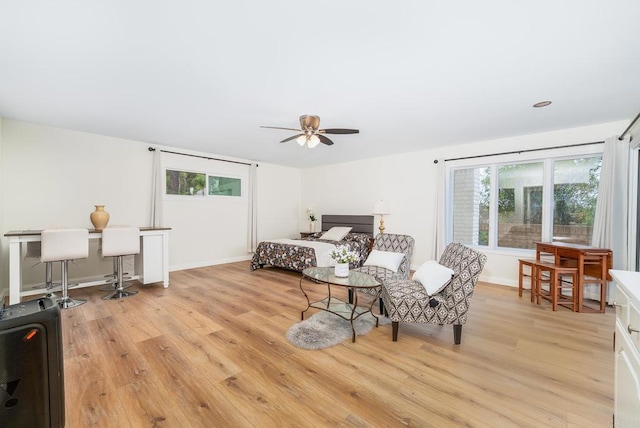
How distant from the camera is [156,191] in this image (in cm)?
485

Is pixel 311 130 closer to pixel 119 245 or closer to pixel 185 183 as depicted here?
pixel 119 245

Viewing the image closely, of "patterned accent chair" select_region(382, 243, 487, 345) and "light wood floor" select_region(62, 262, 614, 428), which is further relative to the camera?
"patterned accent chair" select_region(382, 243, 487, 345)

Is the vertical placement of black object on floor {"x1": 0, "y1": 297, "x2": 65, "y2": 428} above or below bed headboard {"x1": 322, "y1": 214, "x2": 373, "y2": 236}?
below

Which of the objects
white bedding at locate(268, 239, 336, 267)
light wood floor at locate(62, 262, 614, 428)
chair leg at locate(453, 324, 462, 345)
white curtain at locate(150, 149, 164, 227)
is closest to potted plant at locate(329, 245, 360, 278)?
light wood floor at locate(62, 262, 614, 428)

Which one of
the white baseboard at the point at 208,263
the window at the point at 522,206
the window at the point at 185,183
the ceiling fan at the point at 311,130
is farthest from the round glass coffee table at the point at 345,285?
the window at the point at 185,183

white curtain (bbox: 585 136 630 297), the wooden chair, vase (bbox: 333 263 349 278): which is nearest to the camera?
vase (bbox: 333 263 349 278)

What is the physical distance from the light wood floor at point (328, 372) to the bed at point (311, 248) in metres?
1.60

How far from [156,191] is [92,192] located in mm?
887

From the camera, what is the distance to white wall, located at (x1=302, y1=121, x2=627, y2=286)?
409 centimetres

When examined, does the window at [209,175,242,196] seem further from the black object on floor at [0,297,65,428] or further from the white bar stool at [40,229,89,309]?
the black object on floor at [0,297,65,428]

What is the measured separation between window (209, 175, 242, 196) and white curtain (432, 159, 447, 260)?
166 inches

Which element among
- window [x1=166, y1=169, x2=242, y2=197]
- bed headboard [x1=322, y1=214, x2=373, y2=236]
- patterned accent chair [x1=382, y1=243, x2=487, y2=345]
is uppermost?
window [x1=166, y1=169, x2=242, y2=197]

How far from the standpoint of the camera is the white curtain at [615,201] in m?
3.39

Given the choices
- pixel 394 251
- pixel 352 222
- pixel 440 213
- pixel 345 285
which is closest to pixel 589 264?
pixel 440 213
